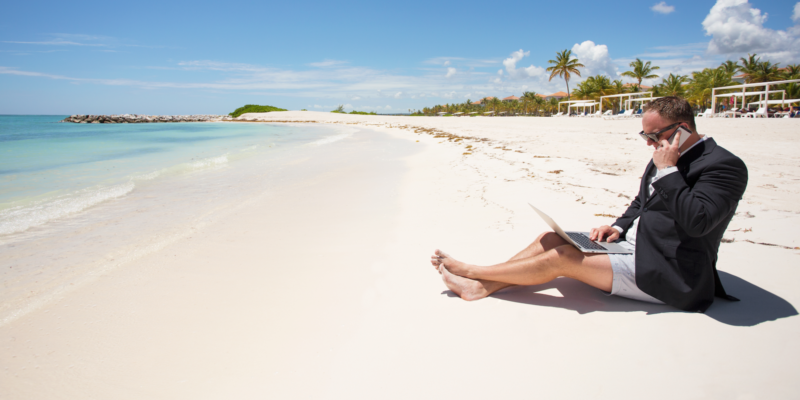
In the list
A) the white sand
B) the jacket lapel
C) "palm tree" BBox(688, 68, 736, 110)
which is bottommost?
the white sand

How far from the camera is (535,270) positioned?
2281 mm

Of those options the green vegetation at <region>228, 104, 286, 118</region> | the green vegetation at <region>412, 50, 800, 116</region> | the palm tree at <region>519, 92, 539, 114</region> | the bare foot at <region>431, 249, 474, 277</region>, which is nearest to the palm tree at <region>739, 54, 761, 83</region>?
the green vegetation at <region>412, 50, 800, 116</region>

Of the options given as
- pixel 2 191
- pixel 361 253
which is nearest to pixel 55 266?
pixel 361 253

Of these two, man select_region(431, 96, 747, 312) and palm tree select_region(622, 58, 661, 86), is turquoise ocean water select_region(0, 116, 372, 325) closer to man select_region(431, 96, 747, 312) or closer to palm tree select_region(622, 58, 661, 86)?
man select_region(431, 96, 747, 312)

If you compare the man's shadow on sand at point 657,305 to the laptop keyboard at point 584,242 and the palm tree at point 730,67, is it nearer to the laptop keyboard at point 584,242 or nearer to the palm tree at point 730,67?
the laptop keyboard at point 584,242

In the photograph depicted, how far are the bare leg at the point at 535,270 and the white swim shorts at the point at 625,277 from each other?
0.10 ft

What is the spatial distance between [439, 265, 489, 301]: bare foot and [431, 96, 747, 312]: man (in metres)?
0.14

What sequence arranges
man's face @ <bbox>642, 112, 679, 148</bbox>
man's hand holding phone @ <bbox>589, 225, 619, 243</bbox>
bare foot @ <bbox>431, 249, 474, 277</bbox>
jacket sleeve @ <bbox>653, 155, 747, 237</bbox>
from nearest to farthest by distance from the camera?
jacket sleeve @ <bbox>653, 155, 747, 237</bbox> → man's face @ <bbox>642, 112, 679, 148</bbox> → man's hand holding phone @ <bbox>589, 225, 619, 243</bbox> → bare foot @ <bbox>431, 249, 474, 277</bbox>

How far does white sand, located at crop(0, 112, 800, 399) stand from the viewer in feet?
5.76

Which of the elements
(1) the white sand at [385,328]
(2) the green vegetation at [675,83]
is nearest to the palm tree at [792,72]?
(2) the green vegetation at [675,83]

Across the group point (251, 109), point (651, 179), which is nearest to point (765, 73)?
point (651, 179)

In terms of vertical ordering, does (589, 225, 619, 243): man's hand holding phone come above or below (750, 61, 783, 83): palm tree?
below

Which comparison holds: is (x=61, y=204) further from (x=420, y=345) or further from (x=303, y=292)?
(x=420, y=345)

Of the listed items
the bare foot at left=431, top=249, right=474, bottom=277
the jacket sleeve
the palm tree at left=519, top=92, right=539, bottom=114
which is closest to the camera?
the jacket sleeve
